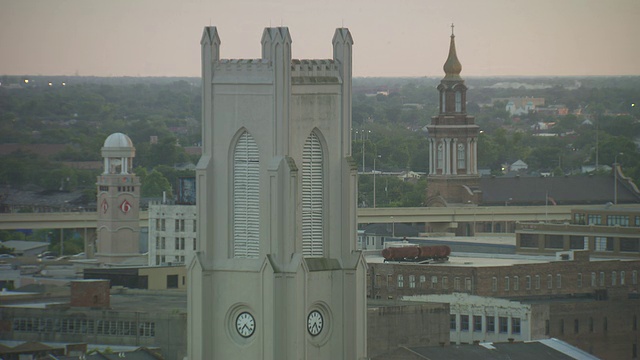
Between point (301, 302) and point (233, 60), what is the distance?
644cm

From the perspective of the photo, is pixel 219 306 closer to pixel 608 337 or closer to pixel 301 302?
pixel 301 302

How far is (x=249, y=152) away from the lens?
6288 centimetres

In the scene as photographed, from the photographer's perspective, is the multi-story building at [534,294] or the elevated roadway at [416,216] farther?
the elevated roadway at [416,216]

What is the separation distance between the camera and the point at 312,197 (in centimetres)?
6322

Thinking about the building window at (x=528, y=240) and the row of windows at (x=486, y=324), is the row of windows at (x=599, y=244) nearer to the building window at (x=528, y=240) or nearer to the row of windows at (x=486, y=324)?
the building window at (x=528, y=240)

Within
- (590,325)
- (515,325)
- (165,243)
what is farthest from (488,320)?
(165,243)

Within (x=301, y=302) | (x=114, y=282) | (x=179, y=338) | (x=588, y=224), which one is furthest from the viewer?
(x=588, y=224)

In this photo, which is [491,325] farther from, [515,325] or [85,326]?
[85,326]

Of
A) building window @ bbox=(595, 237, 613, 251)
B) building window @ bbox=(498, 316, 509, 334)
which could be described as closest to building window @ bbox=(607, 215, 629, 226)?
building window @ bbox=(595, 237, 613, 251)

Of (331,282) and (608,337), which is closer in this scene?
(331,282)

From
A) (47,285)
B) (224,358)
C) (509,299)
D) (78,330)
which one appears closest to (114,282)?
(47,285)

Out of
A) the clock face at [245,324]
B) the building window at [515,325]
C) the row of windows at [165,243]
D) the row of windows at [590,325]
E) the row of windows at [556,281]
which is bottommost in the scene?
the row of windows at [590,325]

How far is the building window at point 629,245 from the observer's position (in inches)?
5123

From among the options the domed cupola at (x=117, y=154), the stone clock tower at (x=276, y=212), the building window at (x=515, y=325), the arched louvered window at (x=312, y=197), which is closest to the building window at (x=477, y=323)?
the building window at (x=515, y=325)
